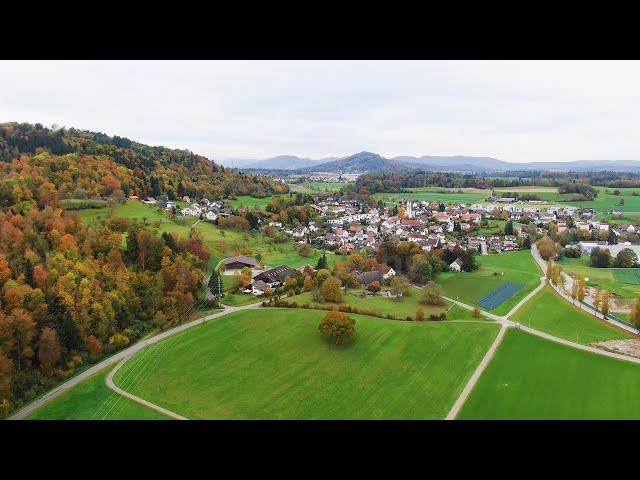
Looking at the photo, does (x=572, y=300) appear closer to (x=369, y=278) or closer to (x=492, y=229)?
(x=369, y=278)

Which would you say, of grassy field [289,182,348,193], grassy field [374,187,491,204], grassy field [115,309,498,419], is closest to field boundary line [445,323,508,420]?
grassy field [115,309,498,419]

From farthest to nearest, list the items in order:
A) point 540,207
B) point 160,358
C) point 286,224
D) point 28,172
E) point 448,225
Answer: point 540,207 → point 448,225 → point 286,224 → point 28,172 → point 160,358

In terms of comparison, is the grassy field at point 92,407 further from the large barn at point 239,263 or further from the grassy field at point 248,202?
the grassy field at point 248,202

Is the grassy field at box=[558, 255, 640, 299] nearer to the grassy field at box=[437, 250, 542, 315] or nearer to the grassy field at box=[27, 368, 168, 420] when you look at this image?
the grassy field at box=[437, 250, 542, 315]

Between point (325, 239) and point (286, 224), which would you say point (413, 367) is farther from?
point (286, 224)
